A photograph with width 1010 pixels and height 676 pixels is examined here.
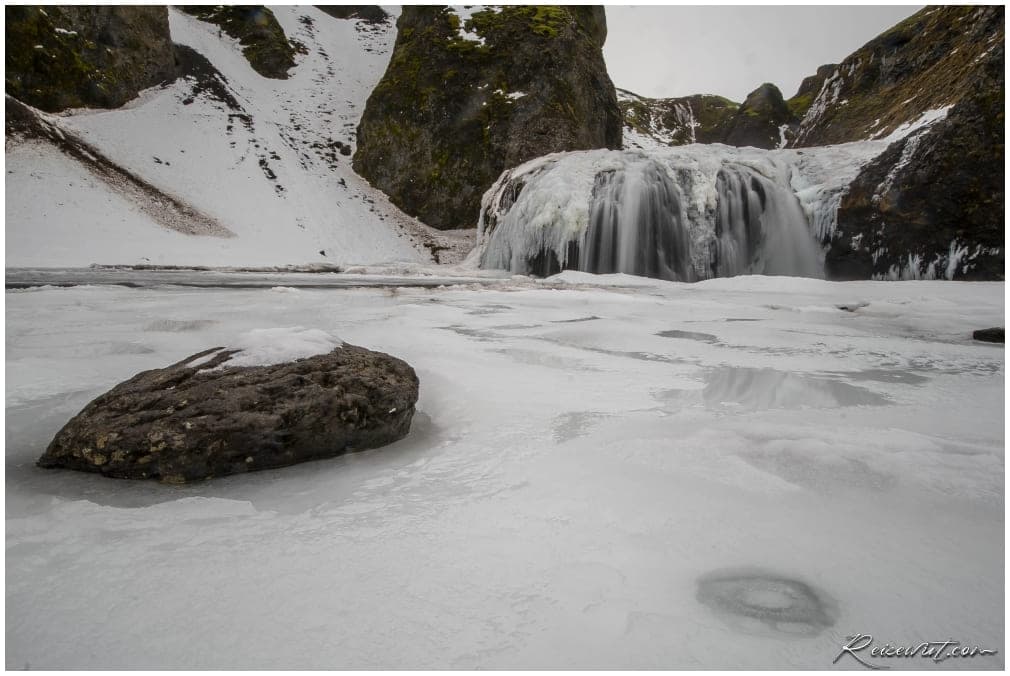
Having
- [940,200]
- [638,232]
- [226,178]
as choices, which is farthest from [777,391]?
[226,178]

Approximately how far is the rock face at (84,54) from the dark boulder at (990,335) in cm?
2761

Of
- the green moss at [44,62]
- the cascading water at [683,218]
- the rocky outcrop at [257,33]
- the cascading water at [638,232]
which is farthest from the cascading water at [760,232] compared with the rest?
the rocky outcrop at [257,33]

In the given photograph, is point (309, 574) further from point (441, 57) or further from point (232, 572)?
point (441, 57)

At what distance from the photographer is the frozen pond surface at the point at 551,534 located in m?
0.91

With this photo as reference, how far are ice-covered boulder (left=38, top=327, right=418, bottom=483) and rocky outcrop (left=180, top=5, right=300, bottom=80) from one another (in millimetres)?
34086

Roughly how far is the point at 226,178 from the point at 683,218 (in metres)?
18.7

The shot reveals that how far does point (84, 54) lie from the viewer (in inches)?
819

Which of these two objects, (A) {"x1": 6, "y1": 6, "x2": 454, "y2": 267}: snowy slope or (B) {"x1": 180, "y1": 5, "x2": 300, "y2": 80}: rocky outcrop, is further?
(B) {"x1": 180, "y1": 5, "x2": 300, "y2": 80}: rocky outcrop

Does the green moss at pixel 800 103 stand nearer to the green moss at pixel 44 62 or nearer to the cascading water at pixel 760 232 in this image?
the cascading water at pixel 760 232

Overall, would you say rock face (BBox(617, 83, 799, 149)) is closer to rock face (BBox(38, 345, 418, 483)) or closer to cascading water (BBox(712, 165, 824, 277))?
cascading water (BBox(712, 165, 824, 277))

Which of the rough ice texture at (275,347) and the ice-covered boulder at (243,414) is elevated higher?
the rough ice texture at (275,347)

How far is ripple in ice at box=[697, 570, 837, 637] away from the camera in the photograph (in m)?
0.95
